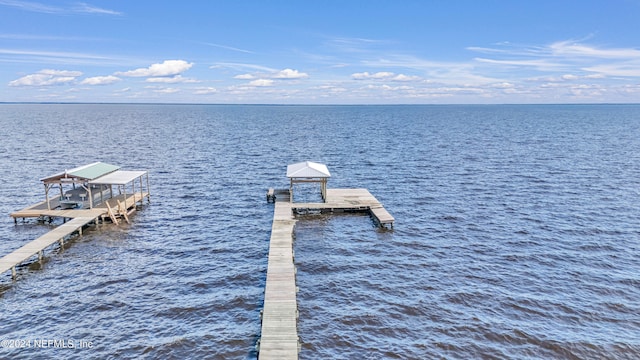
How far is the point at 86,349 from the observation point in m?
18.4

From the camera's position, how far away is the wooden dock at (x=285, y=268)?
1714cm

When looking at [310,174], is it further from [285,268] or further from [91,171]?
[91,171]

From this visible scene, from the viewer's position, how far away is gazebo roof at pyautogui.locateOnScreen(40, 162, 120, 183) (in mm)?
34656

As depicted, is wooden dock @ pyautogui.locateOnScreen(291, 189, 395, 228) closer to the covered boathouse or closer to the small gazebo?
the small gazebo

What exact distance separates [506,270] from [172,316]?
1880 centimetres

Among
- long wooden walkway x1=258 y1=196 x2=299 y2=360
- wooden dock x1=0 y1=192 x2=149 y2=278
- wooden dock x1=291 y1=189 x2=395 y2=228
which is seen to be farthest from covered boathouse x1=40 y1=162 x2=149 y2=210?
long wooden walkway x1=258 y1=196 x2=299 y2=360

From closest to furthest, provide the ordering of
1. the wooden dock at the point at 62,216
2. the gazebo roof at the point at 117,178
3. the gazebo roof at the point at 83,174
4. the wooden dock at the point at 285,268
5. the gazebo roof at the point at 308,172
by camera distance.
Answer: the wooden dock at the point at 285,268, the wooden dock at the point at 62,216, the gazebo roof at the point at 83,174, the gazebo roof at the point at 117,178, the gazebo roof at the point at 308,172

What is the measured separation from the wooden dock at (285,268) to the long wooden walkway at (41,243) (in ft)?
45.5

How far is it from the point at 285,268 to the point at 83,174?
21459mm

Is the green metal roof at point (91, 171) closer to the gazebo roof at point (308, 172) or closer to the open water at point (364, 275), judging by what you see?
the open water at point (364, 275)

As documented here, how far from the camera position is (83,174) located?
35625mm

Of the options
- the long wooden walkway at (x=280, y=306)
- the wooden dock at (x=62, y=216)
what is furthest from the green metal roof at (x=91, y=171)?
the long wooden walkway at (x=280, y=306)

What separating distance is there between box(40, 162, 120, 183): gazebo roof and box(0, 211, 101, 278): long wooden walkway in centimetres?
332

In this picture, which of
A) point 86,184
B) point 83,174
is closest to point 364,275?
point 83,174
